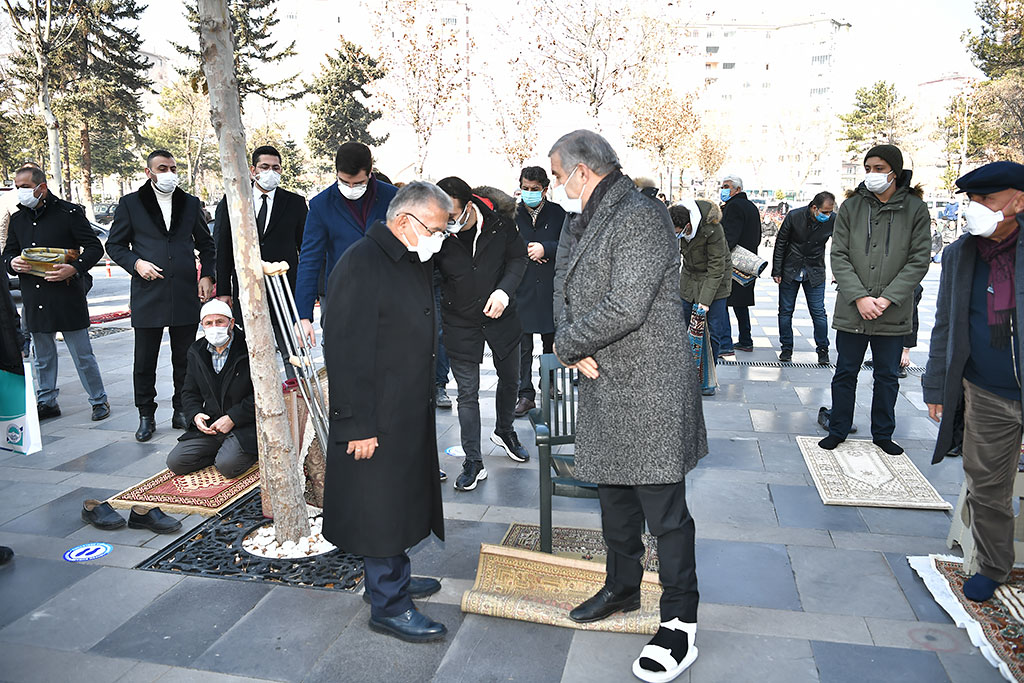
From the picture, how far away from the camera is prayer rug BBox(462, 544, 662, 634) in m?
3.15

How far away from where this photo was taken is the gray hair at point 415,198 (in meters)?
2.99

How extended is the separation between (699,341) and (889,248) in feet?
6.07

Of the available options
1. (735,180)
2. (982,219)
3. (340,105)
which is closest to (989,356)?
(982,219)

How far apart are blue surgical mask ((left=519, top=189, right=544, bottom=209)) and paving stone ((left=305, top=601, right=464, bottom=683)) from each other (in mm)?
3769

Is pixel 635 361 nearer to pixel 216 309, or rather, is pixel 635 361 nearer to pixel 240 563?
pixel 240 563

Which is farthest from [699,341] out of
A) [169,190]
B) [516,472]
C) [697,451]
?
[169,190]

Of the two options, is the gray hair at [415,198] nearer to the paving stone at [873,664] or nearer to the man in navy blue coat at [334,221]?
the man in navy blue coat at [334,221]

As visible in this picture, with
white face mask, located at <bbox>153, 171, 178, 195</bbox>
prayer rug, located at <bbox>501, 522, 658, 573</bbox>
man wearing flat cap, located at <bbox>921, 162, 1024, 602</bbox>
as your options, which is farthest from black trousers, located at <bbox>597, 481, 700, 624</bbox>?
white face mask, located at <bbox>153, 171, 178, 195</bbox>

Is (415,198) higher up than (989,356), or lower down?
higher up

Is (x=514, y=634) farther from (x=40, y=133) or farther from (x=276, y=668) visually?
(x=40, y=133)

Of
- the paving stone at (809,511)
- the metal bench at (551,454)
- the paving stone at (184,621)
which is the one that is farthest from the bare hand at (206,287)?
the paving stone at (809,511)

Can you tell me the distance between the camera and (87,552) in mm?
3922

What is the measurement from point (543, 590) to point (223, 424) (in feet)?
8.32

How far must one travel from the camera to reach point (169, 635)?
314cm
